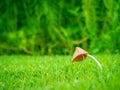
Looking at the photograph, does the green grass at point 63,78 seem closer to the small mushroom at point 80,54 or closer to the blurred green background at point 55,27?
the small mushroom at point 80,54

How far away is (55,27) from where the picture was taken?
657cm

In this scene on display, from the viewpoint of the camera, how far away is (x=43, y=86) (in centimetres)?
287

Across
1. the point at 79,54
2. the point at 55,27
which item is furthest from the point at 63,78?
the point at 55,27

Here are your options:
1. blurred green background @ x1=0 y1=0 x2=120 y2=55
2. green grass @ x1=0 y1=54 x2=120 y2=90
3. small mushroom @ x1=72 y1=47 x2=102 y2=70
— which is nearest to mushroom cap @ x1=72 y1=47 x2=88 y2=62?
small mushroom @ x1=72 y1=47 x2=102 y2=70

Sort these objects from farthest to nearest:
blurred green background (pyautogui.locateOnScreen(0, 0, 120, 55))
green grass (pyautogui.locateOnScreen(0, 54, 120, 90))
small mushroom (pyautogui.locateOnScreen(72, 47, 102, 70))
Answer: blurred green background (pyautogui.locateOnScreen(0, 0, 120, 55)) < small mushroom (pyautogui.locateOnScreen(72, 47, 102, 70)) < green grass (pyautogui.locateOnScreen(0, 54, 120, 90))

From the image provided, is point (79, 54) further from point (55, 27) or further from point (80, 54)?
point (55, 27)

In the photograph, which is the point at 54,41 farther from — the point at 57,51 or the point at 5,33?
the point at 5,33

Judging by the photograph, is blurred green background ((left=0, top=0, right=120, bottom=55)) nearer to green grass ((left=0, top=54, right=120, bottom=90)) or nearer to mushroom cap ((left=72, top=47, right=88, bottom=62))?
green grass ((left=0, top=54, right=120, bottom=90))

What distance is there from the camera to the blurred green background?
602 cm

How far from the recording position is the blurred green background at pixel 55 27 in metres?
6.02

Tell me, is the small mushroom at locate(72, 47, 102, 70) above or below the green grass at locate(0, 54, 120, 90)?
above

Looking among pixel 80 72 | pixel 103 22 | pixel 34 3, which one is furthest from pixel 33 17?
pixel 80 72

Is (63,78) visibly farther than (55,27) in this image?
No

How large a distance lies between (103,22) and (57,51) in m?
1.22
